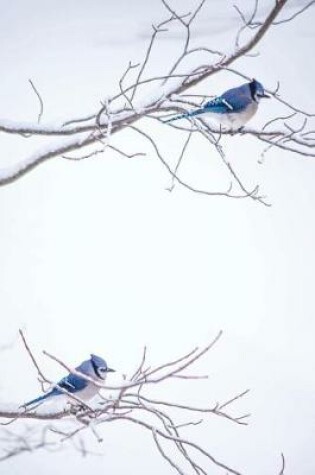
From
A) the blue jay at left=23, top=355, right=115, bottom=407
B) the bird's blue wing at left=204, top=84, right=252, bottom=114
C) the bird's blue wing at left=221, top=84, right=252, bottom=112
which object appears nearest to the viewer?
the blue jay at left=23, top=355, right=115, bottom=407

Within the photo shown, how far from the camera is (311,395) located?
9.11m

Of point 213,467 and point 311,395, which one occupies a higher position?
point 311,395

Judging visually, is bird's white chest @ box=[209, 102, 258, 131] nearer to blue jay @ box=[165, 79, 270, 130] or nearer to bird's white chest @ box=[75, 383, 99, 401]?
blue jay @ box=[165, 79, 270, 130]

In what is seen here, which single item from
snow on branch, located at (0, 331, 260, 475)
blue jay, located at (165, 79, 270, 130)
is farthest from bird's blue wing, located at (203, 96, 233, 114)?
snow on branch, located at (0, 331, 260, 475)

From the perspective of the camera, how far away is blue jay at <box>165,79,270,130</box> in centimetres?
427

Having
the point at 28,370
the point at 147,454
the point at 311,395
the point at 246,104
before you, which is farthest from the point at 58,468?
the point at 246,104

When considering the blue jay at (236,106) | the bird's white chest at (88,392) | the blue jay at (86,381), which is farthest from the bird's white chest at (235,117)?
the bird's white chest at (88,392)

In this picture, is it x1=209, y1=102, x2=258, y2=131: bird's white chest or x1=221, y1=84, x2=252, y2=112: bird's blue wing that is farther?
x1=221, y1=84, x2=252, y2=112: bird's blue wing

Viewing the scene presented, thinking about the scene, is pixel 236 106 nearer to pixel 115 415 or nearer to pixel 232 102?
pixel 232 102

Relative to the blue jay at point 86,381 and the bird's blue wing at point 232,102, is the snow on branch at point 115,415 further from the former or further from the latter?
the bird's blue wing at point 232,102

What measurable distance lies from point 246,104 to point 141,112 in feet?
5.80

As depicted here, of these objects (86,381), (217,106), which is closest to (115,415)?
(86,381)

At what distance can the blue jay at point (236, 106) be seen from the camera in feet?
14.0

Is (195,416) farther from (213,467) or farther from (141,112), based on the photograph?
(141,112)
